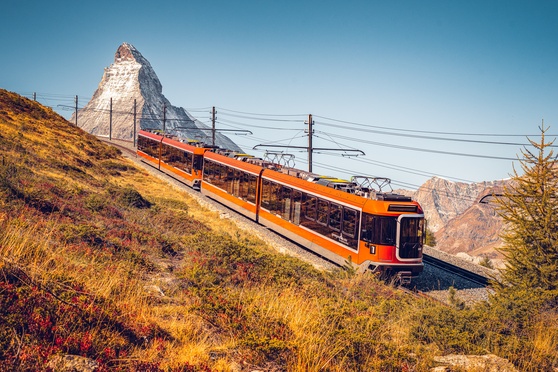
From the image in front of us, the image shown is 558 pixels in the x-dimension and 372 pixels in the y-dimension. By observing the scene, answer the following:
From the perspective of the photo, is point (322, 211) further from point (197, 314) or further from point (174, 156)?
point (174, 156)

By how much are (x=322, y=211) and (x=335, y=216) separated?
887mm

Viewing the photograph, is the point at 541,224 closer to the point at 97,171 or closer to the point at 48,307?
the point at 48,307

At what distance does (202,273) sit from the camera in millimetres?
9391

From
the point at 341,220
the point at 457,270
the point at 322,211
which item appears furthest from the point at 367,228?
the point at 457,270

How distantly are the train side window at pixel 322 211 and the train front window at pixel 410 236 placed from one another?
3219 millimetres

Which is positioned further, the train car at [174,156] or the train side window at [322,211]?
the train car at [174,156]

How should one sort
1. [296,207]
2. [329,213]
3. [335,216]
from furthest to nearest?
[296,207], [329,213], [335,216]

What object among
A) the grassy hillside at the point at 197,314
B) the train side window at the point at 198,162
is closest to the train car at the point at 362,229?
the grassy hillside at the point at 197,314

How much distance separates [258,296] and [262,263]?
3721 mm

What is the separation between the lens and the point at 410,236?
1465 centimetres

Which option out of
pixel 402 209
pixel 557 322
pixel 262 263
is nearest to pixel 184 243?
pixel 262 263

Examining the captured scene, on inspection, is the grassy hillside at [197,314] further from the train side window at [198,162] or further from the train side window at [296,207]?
the train side window at [198,162]

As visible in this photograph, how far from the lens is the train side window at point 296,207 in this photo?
18.4 metres

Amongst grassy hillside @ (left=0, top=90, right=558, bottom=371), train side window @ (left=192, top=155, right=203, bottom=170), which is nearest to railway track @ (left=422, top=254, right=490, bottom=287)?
grassy hillside @ (left=0, top=90, right=558, bottom=371)
